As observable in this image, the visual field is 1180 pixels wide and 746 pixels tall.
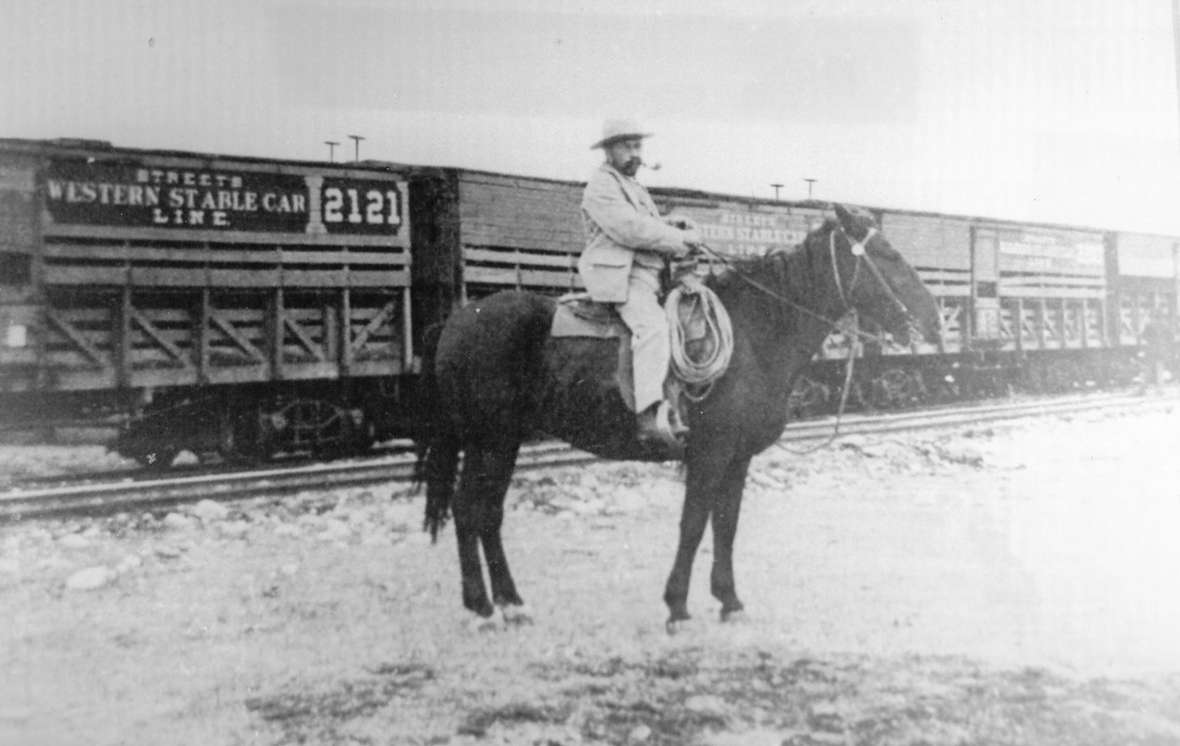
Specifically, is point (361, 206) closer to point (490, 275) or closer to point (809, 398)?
point (490, 275)

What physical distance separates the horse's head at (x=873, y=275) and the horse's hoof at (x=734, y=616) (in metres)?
1.55

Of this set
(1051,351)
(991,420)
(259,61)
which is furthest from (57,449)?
(1051,351)

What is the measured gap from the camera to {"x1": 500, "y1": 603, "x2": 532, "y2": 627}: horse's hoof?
4324 millimetres

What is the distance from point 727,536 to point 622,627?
674 millimetres

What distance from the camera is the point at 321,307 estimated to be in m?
9.05

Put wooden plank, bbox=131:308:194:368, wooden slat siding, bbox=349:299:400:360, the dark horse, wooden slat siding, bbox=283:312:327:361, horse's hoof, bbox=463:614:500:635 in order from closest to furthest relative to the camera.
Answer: horse's hoof, bbox=463:614:500:635, the dark horse, wooden plank, bbox=131:308:194:368, wooden slat siding, bbox=283:312:327:361, wooden slat siding, bbox=349:299:400:360

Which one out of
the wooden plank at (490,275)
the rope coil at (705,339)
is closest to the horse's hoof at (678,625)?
the rope coil at (705,339)

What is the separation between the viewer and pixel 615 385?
15.1 feet

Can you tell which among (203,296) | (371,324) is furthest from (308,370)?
(203,296)

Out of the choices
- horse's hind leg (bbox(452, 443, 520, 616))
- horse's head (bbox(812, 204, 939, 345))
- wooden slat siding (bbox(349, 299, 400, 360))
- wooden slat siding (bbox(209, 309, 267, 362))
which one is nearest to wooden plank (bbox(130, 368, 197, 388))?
wooden slat siding (bbox(209, 309, 267, 362))

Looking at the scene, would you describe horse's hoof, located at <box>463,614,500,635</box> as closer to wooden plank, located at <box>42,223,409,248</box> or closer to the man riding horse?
the man riding horse

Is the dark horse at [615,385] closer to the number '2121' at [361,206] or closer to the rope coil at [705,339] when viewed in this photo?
the rope coil at [705,339]

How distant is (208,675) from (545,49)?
11.0 feet

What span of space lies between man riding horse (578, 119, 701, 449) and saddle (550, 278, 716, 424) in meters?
0.05
